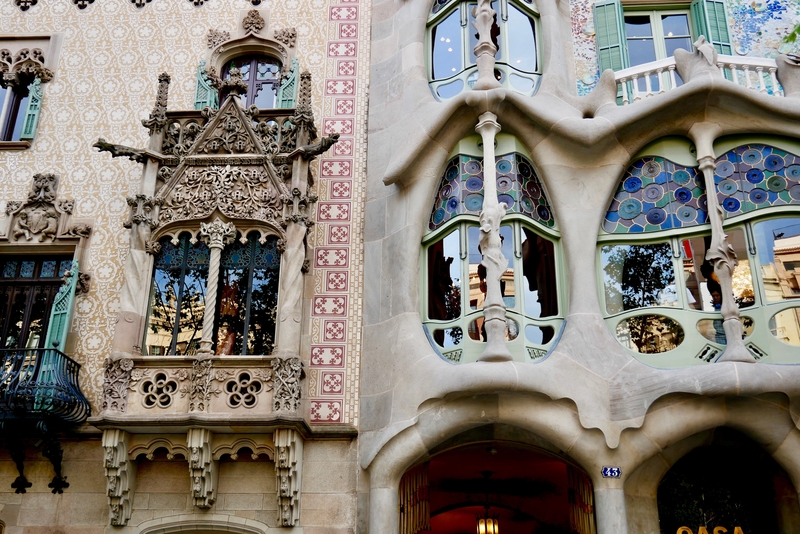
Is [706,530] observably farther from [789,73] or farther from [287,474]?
[789,73]

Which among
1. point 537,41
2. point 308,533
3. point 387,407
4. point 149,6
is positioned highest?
point 149,6

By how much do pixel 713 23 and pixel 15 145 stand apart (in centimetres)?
1236

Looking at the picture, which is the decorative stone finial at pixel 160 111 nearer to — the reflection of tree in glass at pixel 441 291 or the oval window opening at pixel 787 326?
the reflection of tree in glass at pixel 441 291

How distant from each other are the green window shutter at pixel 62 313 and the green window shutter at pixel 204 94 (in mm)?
3542

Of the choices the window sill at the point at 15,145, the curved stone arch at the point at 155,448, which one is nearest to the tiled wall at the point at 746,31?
the curved stone arch at the point at 155,448

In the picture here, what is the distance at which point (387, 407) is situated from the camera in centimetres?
1138

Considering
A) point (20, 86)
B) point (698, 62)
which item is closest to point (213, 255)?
point (20, 86)

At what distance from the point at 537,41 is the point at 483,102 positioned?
7.99ft

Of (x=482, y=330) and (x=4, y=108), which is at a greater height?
(x=4, y=108)

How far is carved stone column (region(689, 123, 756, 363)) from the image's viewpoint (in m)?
10.5

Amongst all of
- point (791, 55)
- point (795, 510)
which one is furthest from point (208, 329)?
point (791, 55)

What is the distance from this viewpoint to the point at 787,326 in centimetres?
1084

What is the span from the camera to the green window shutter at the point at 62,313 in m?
12.1

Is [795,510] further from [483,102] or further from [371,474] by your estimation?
[483,102]
